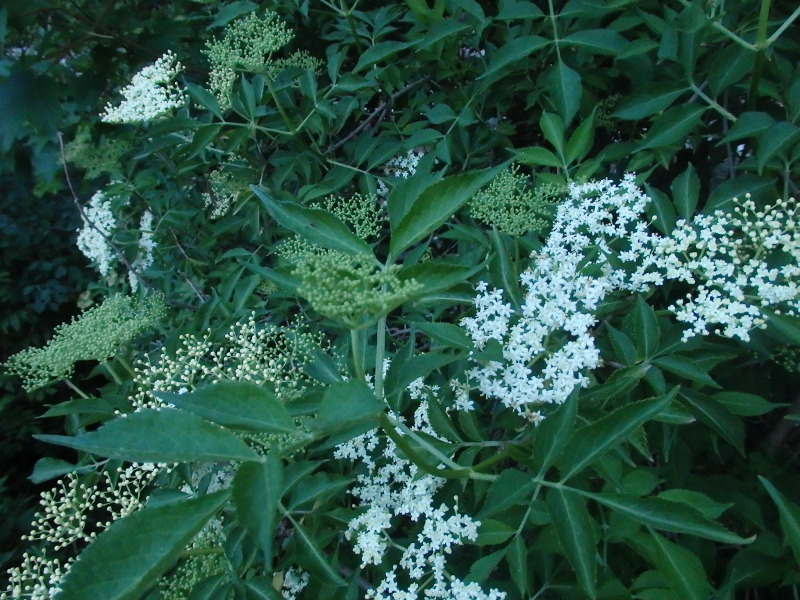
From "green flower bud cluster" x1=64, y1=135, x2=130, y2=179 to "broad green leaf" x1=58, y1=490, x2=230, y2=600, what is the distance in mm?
2347

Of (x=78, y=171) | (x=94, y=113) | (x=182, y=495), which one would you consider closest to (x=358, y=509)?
(x=182, y=495)

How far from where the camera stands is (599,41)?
→ 5.25 ft

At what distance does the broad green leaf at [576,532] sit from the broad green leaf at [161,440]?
464 millimetres

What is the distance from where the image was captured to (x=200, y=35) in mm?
2688

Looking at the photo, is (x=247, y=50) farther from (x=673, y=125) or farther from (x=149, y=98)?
(x=673, y=125)

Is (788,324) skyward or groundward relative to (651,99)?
groundward

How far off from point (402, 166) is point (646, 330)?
4.10ft

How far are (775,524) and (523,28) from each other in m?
1.52

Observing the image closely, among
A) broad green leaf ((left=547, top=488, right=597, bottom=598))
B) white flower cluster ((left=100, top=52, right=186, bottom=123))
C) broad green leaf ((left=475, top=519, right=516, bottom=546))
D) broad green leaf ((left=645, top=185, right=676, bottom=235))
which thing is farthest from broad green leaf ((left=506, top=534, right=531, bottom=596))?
white flower cluster ((left=100, top=52, right=186, bottom=123))

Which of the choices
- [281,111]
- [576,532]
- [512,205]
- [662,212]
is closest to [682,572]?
[576,532]

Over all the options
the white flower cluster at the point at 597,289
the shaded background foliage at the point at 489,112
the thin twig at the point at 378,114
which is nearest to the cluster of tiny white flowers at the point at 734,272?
the white flower cluster at the point at 597,289

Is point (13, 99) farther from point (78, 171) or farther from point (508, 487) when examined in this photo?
point (508, 487)

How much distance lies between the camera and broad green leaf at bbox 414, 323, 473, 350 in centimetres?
116

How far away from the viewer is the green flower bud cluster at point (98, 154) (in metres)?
2.79
